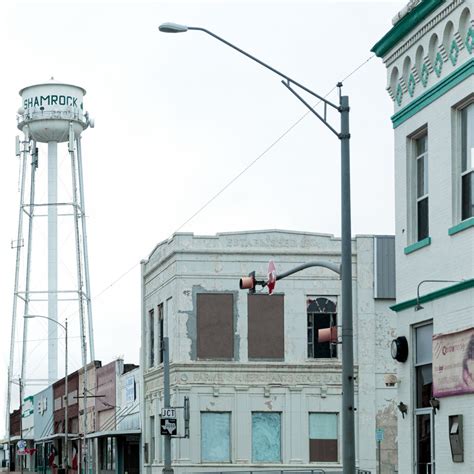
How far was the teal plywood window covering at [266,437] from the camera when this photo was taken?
152ft

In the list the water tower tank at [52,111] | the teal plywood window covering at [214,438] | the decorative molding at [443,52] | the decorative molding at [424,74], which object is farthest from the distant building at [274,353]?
the water tower tank at [52,111]

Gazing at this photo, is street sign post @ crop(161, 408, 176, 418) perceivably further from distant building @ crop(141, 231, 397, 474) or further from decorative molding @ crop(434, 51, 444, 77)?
decorative molding @ crop(434, 51, 444, 77)

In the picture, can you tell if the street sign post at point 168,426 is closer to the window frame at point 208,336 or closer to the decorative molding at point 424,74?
the window frame at point 208,336

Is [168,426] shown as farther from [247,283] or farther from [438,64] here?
[438,64]

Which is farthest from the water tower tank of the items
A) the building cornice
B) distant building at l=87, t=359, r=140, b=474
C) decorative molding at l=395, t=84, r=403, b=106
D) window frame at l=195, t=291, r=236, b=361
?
decorative molding at l=395, t=84, r=403, b=106

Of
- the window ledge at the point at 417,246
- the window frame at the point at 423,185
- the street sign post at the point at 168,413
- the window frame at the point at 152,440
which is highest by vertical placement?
the window frame at the point at 423,185

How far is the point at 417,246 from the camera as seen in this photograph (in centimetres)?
2220

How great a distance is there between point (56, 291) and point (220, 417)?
2847 centimetres

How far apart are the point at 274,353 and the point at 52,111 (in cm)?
3134

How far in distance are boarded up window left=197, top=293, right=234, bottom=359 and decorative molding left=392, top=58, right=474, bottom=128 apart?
940 inches

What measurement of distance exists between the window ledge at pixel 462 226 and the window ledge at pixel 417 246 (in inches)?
40.7

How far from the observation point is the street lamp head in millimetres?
20531

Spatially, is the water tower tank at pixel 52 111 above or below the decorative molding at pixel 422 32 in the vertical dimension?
above

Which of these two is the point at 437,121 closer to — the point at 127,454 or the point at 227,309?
the point at 227,309
